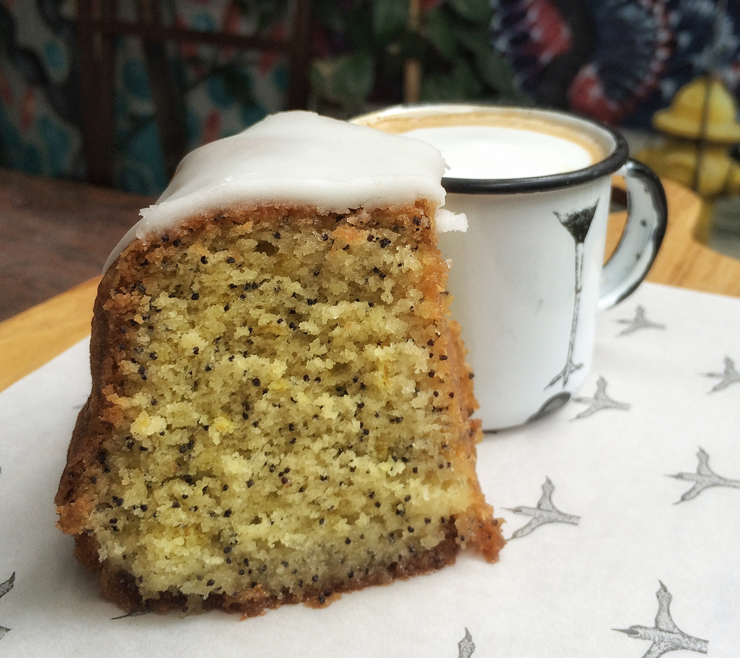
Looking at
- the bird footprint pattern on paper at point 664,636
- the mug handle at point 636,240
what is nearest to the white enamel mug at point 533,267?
the mug handle at point 636,240

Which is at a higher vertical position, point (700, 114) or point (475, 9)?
point (475, 9)

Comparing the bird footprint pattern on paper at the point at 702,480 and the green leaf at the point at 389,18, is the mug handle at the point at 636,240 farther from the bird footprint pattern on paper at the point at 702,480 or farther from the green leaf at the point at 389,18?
the green leaf at the point at 389,18

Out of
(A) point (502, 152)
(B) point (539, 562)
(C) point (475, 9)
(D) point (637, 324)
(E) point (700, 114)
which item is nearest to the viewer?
(B) point (539, 562)

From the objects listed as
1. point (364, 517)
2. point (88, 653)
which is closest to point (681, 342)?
point (364, 517)

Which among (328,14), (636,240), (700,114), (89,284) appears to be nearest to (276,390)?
(636,240)

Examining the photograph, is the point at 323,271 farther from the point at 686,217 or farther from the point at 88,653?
the point at 686,217

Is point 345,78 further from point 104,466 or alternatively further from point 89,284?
point 104,466

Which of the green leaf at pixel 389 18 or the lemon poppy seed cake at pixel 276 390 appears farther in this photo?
the green leaf at pixel 389 18
